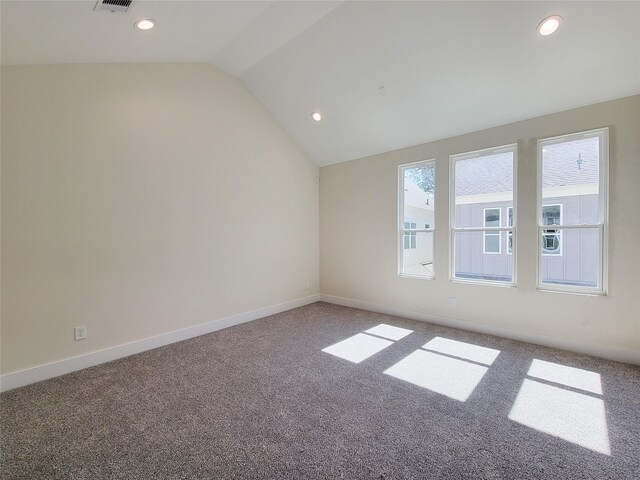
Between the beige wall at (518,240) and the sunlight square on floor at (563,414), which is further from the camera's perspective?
the beige wall at (518,240)

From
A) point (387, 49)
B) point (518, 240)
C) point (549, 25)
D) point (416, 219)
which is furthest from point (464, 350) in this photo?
point (387, 49)

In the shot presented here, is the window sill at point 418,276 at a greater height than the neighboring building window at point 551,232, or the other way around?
the neighboring building window at point 551,232

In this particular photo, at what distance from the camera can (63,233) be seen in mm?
2568

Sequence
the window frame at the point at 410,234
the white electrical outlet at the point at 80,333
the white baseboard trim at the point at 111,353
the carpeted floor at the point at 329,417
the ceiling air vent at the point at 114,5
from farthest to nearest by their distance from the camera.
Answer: the window frame at the point at 410,234 → the white electrical outlet at the point at 80,333 → the white baseboard trim at the point at 111,353 → the ceiling air vent at the point at 114,5 → the carpeted floor at the point at 329,417

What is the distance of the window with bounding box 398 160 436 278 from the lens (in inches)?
163

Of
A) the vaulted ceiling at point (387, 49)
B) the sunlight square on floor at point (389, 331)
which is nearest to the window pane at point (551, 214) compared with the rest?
the vaulted ceiling at point (387, 49)

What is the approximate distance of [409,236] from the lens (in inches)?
172

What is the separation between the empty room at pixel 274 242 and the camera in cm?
180

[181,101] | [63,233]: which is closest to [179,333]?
[63,233]

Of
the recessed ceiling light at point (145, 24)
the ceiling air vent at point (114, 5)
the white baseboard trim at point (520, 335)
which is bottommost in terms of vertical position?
the white baseboard trim at point (520, 335)

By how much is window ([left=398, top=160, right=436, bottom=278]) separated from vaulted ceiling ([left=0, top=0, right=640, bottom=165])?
54 centimetres

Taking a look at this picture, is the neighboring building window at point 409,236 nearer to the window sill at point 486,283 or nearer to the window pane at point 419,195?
the window pane at point 419,195

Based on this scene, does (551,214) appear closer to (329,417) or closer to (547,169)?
(547,169)

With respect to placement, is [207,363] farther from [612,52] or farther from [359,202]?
[612,52]
